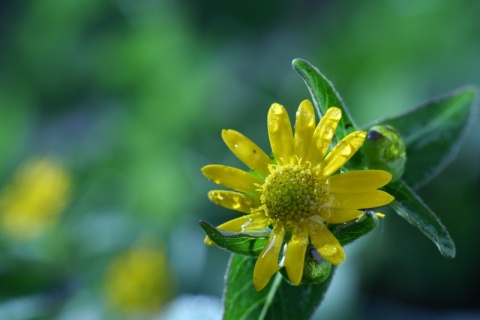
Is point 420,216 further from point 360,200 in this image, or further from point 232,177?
point 232,177

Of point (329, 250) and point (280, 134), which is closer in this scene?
point (329, 250)

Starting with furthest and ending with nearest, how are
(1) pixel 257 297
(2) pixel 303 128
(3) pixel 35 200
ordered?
1. (3) pixel 35 200
2. (1) pixel 257 297
3. (2) pixel 303 128

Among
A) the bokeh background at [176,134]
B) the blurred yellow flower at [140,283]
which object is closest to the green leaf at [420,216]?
the bokeh background at [176,134]

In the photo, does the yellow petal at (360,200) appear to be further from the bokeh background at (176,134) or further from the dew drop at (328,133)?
the bokeh background at (176,134)

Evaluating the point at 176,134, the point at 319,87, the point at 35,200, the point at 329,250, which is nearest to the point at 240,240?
the point at 329,250

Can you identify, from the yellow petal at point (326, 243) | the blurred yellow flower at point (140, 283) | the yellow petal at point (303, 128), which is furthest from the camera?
the blurred yellow flower at point (140, 283)

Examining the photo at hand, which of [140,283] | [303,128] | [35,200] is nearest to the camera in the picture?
[303,128]
